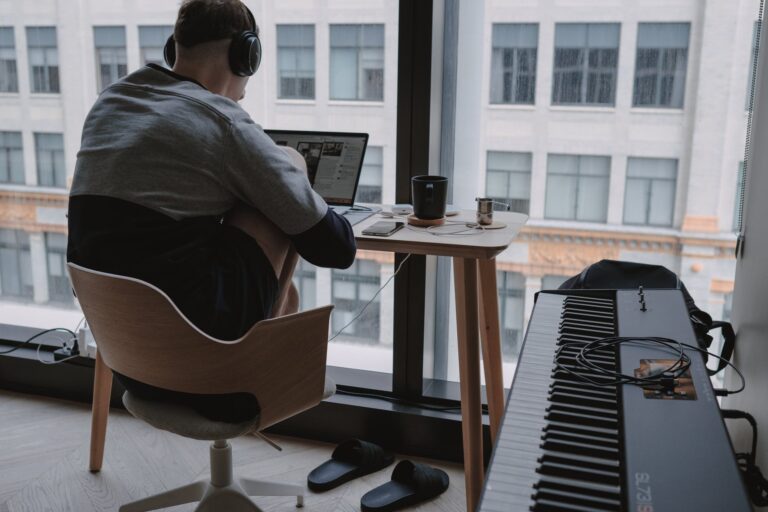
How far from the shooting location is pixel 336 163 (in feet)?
6.57

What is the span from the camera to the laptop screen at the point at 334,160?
1.99 meters

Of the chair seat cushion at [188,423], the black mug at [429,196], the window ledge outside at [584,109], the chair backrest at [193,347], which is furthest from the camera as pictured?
the window ledge outside at [584,109]

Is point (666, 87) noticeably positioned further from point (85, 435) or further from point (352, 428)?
point (85, 435)

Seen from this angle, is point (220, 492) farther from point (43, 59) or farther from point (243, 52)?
point (43, 59)

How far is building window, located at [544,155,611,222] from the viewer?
2.13 meters

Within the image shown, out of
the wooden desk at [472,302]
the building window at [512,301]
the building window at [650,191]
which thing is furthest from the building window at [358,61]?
the building window at [650,191]

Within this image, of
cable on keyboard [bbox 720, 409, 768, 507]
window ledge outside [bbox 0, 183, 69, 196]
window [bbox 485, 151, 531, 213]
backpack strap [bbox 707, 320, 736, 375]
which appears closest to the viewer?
cable on keyboard [bbox 720, 409, 768, 507]

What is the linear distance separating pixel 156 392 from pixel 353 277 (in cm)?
99

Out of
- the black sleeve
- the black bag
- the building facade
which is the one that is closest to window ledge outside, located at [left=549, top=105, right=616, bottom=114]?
the building facade

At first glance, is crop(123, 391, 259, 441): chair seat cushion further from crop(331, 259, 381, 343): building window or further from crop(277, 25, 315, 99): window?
crop(277, 25, 315, 99): window

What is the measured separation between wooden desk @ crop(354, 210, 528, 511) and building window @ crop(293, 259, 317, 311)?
584 millimetres

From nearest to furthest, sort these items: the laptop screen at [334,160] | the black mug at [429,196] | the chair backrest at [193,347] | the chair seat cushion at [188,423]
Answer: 1. the chair backrest at [193,347]
2. the chair seat cushion at [188,423]
3. the black mug at [429,196]
4. the laptop screen at [334,160]

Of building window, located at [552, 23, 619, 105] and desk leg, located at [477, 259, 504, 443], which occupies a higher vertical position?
building window, located at [552, 23, 619, 105]

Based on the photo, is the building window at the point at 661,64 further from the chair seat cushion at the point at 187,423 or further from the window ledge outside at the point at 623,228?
the chair seat cushion at the point at 187,423
